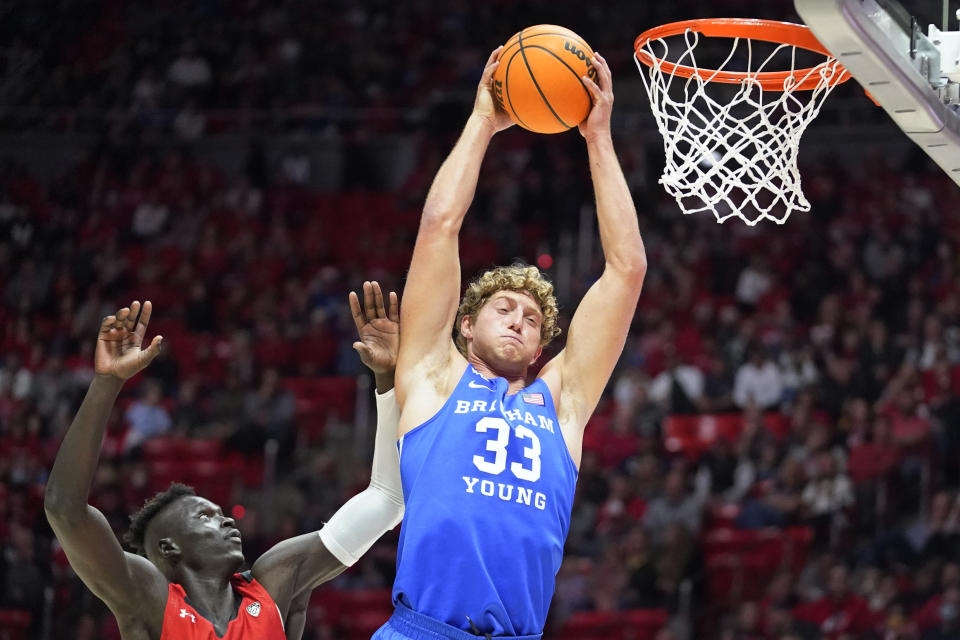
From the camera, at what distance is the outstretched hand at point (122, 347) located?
3707mm

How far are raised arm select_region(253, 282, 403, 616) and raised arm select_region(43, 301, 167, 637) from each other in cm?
53

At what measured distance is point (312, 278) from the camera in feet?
40.9

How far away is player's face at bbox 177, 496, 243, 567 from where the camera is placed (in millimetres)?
4102

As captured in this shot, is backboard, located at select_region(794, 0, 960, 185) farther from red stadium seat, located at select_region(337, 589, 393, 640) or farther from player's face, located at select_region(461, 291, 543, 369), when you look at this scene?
red stadium seat, located at select_region(337, 589, 393, 640)

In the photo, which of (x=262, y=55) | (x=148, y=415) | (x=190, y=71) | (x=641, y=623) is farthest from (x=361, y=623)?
(x=262, y=55)

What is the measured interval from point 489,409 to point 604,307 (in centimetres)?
50

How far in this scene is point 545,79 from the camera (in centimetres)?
393

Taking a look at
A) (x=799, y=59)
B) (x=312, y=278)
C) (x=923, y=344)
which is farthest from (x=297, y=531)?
(x=799, y=59)

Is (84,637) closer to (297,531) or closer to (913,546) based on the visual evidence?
(297,531)

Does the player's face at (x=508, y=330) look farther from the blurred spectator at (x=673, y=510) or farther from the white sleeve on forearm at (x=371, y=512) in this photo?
the blurred spectator at (x=673, y=510)

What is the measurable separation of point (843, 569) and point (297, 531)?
3912mm

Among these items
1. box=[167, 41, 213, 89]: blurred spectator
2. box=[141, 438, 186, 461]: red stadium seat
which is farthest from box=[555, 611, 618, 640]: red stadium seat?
box=[167, 41, 213, 89]: blurred spectator

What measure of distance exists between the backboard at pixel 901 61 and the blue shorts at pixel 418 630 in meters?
1.82

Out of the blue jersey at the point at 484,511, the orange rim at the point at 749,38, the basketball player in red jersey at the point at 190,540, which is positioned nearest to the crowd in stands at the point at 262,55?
the orange rim at the point at 749,38
